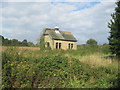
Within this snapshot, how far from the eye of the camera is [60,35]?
28688 mm

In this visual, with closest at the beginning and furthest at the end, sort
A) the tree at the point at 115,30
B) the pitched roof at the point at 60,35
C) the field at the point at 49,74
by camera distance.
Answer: the field at the point at 49,74
the tree at the point at 115,30
the pitched roof at the point at 60,35

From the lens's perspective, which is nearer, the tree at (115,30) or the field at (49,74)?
the field at (49,74)

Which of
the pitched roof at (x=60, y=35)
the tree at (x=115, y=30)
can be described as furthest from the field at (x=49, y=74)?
the pitched roof at (x=60, y=35)

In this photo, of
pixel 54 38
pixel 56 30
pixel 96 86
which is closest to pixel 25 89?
pixel 96 86

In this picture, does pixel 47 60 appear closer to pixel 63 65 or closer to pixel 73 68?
pixel 63 65

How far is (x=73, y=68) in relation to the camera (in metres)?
6.14

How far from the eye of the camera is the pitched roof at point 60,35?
26791mm

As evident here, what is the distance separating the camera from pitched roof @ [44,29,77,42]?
26.8 m

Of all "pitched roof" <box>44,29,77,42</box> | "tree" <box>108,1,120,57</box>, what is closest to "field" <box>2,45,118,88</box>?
"tree" <box>108,1,120,57</box>

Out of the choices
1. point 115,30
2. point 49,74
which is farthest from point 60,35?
point 49,74

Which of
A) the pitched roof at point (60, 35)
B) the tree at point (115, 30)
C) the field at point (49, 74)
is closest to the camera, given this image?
the field at point (49, 74)

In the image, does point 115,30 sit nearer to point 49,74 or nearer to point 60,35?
point 49,74

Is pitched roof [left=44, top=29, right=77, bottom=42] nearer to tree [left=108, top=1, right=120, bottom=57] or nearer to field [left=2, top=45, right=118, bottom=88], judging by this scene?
tree [left=108, top=1, right=120, bottom=57]

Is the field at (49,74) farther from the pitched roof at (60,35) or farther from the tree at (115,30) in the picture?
→ the pitched roof at (60,35)
